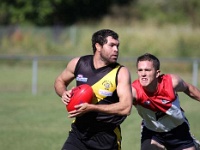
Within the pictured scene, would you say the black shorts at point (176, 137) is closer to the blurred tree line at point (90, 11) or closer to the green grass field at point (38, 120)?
the green grass field at point (38, 120)

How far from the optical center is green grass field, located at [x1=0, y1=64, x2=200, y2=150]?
10.7 m

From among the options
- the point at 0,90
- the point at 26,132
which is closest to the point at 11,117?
the point at 26,132

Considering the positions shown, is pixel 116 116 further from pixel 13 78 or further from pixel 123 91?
pixel 13 78

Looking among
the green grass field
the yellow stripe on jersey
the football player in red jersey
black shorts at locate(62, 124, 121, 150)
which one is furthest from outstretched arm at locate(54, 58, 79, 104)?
the green grass field

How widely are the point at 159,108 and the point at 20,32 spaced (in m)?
27.4

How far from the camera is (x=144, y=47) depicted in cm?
2948

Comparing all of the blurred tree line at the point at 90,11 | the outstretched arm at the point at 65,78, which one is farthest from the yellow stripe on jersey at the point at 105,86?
the blurred tree line at the point at 90,11

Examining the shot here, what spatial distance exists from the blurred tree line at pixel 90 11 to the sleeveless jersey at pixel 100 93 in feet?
108

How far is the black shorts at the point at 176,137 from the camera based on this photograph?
7.10 m

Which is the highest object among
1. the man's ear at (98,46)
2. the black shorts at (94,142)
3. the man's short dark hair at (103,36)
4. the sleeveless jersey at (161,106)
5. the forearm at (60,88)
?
the man's short dark hair at (103,36)

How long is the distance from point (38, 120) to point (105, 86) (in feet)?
24.2

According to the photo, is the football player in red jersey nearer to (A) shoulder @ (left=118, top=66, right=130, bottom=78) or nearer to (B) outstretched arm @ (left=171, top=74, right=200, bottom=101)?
(B) outstretched arm @ (left=171, top=74, right=200, bottom=101)

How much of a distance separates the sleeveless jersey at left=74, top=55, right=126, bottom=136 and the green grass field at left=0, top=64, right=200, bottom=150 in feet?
12.3

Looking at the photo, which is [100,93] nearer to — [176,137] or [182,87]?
[182,87]
